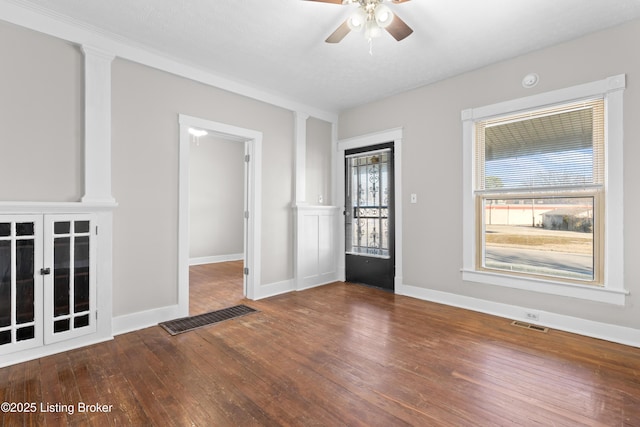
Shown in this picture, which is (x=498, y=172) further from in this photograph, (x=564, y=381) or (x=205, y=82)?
(x=205, y=82)

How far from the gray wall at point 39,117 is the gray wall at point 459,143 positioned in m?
3.60

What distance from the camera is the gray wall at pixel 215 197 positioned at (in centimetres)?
685

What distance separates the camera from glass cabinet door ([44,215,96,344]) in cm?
259

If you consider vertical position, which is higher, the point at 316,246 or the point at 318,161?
the point at 318,161

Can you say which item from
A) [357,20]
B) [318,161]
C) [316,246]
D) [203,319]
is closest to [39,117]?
[203,319]

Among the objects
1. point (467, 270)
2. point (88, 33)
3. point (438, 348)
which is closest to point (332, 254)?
point (467, 270)

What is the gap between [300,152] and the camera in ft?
15.6

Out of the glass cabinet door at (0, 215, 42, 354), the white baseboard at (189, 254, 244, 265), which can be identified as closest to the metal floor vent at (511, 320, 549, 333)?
the glass cabinet door at (0, 215, 42, 354)

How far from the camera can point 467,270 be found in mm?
3760

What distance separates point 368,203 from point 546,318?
265 centimetres

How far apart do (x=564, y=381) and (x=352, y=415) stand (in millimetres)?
1550

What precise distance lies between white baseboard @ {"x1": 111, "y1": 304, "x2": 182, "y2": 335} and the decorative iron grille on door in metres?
2.77

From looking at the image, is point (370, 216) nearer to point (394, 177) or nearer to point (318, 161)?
point (394, 177)

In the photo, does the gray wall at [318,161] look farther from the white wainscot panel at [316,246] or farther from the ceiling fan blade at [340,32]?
the ceiling fan blade at [340,32]
